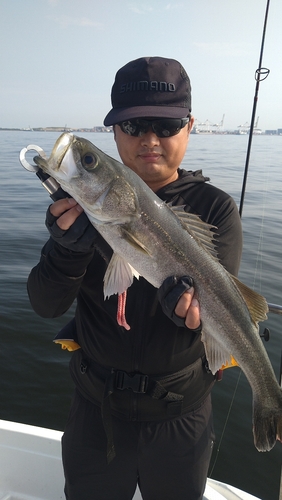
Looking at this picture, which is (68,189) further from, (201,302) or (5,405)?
(5,405)

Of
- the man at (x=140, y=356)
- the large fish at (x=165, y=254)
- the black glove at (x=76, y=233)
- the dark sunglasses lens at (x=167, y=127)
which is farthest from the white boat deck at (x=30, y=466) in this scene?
the dark sunglasses lens at (x=167, y=127)

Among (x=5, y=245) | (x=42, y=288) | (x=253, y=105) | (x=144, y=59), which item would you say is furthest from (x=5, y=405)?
(x=5, y=245)

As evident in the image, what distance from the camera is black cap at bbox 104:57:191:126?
2.89 metres

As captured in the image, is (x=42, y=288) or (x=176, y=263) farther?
(x=42, y=288)

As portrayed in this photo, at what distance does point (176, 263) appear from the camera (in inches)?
103

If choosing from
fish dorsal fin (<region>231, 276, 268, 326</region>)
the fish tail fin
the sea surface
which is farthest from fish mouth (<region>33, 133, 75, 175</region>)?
the sea surface

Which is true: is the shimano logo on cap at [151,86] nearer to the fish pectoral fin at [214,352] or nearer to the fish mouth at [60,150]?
the fish mouth at [60,150]

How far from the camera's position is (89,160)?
96.1 inches

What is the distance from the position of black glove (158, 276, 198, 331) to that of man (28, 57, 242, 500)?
1.25 feet

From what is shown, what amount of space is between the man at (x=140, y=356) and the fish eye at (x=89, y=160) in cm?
52

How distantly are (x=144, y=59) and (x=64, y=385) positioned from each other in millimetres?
6086

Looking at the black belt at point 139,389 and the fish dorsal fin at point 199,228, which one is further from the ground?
the fish dorsal fin at point 199,228

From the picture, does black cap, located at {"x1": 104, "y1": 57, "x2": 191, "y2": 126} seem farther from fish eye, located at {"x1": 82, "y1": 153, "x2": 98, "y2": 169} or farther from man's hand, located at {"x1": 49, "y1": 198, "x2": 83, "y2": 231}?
man's hand, located at {"x1": 49, "y1": 198, "x2": 83, "y2": 231}

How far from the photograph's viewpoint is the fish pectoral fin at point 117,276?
8.34 feet
